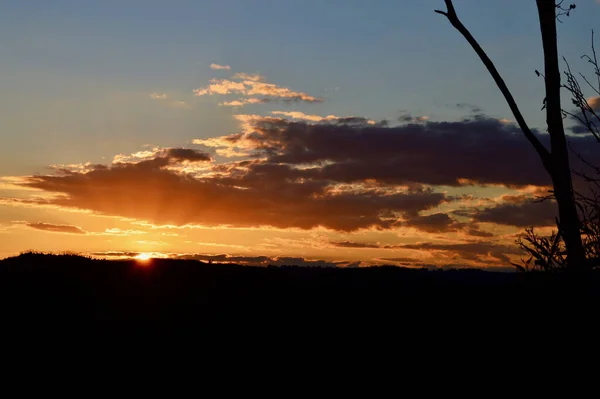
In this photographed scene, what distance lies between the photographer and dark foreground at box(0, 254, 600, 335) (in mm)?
9875

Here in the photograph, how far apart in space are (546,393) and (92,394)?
5865mm

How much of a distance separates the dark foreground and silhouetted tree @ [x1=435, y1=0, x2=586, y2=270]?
1.98 meters

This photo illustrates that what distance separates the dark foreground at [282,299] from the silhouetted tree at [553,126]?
198 centimetres

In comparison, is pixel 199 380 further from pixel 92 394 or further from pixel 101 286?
pixel 101 286

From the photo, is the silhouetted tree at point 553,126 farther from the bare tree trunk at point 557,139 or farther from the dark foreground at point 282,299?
the dark foreground at point 282,299

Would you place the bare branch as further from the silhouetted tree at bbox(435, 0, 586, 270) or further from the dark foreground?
the dark foreground

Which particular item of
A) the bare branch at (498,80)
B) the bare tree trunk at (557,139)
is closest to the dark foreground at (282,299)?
the bare tree trunk at (557,139)

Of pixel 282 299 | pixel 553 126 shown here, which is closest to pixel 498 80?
pixel 553 126

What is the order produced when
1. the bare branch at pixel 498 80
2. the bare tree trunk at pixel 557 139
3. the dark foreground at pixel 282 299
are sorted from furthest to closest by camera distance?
the bare branch at pixel 498 80, the bare tree trunk at pixel 557 139, the dark foreground at pixel 282 299

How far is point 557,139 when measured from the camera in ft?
45.4

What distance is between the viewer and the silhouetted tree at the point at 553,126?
13.3 metres

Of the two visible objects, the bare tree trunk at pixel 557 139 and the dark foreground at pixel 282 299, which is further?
the bare tree trunk at pixel 557 139

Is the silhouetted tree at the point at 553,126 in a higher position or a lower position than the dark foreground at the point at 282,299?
higher

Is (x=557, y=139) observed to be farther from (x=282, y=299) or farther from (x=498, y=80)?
(x=282, y=299)
